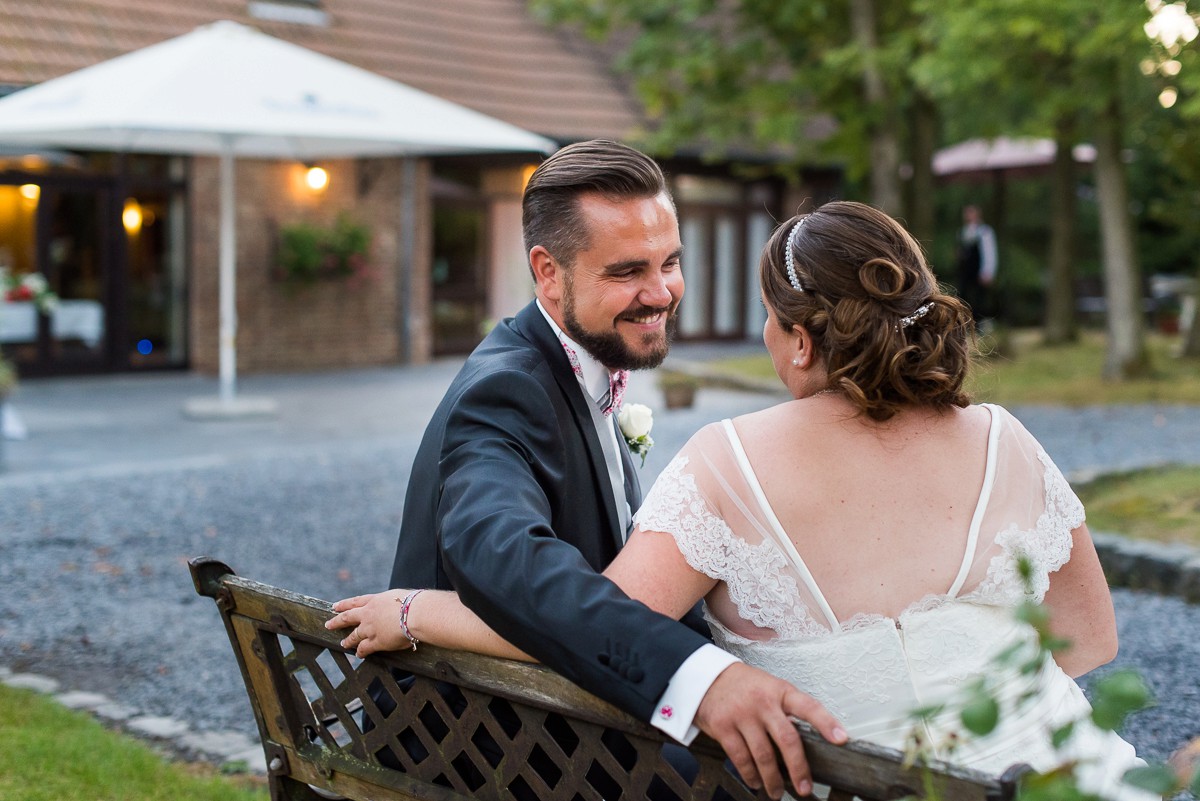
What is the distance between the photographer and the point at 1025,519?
2.24 meters

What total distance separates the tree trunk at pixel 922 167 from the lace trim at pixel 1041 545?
1588 centimetres

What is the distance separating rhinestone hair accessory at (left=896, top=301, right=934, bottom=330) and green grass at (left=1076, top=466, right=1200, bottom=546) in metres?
5.20

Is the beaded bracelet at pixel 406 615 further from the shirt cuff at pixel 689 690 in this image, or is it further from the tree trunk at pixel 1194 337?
the tree trunk at pixel 1194 337

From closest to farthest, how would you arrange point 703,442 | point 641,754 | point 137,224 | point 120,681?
point 641,754
point 703,442
point 120,681
point 137,224

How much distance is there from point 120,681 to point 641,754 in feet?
12.2

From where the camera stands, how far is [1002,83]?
532 inches

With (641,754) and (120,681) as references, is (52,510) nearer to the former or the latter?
(120,681)

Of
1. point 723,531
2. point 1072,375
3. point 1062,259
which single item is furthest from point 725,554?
point 1062,259

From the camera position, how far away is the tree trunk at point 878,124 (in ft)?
50.2

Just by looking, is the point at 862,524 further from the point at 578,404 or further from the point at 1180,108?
the point at 1180,108

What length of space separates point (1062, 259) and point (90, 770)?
1756 cm

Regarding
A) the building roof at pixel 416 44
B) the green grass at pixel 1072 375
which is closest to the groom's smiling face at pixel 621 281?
the green grass at pixel 1072 375

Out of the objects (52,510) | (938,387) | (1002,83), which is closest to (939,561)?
(938,387)

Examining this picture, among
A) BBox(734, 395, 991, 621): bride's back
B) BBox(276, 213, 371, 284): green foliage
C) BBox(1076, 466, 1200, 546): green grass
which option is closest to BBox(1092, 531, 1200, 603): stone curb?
BBox(1076, 466, 1200, 546): green grass
